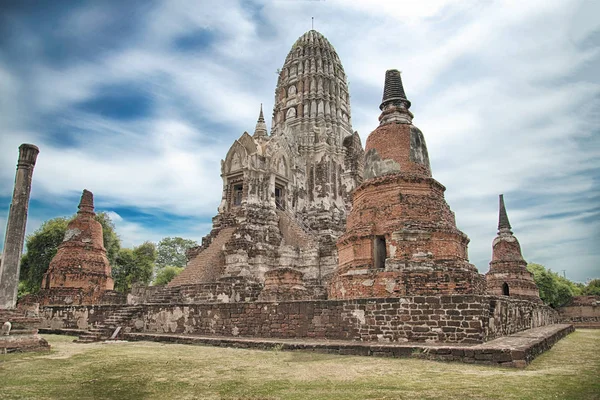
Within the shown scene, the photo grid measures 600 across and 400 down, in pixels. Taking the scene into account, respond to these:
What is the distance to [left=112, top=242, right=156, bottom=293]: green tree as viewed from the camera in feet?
123

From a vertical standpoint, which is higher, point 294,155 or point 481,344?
point 294,155

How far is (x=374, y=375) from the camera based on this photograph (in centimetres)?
647

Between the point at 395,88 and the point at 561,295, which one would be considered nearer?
the point at 395,88

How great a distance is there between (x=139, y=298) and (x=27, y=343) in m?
10.7

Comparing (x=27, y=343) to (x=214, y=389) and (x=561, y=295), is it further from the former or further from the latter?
(x=561, y=295)

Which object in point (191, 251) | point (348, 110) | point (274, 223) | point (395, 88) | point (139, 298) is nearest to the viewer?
point (395, 88)

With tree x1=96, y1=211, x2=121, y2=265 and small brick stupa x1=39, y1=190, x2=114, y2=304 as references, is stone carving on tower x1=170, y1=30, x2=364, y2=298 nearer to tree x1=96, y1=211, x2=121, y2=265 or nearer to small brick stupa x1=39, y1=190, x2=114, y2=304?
small brick stupa x1=39, y1=190, x2=114, y2=304

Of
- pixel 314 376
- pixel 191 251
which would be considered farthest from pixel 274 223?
pixel 314 376

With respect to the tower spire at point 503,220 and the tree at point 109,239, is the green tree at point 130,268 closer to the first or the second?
the tree at point 109,239

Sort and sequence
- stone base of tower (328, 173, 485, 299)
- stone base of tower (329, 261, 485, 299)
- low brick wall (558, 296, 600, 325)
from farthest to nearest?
A: low brick wall (558, 296, 600, 325) → stone base of tower (328, 173, 485, 299) → stone base of tower (329, 261, 485, 299)

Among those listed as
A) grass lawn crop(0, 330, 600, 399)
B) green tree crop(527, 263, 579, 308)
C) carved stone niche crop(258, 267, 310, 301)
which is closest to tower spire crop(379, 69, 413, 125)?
carved stone niche crop(258, 267, 310, 301)

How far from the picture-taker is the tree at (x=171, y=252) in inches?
2291

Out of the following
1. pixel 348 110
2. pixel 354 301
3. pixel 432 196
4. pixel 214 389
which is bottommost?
pixel 214 389

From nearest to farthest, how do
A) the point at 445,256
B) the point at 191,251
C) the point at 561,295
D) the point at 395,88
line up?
the point at 445,256 < the point at 395,88 < the point at 191,251 < the point at 561,295
